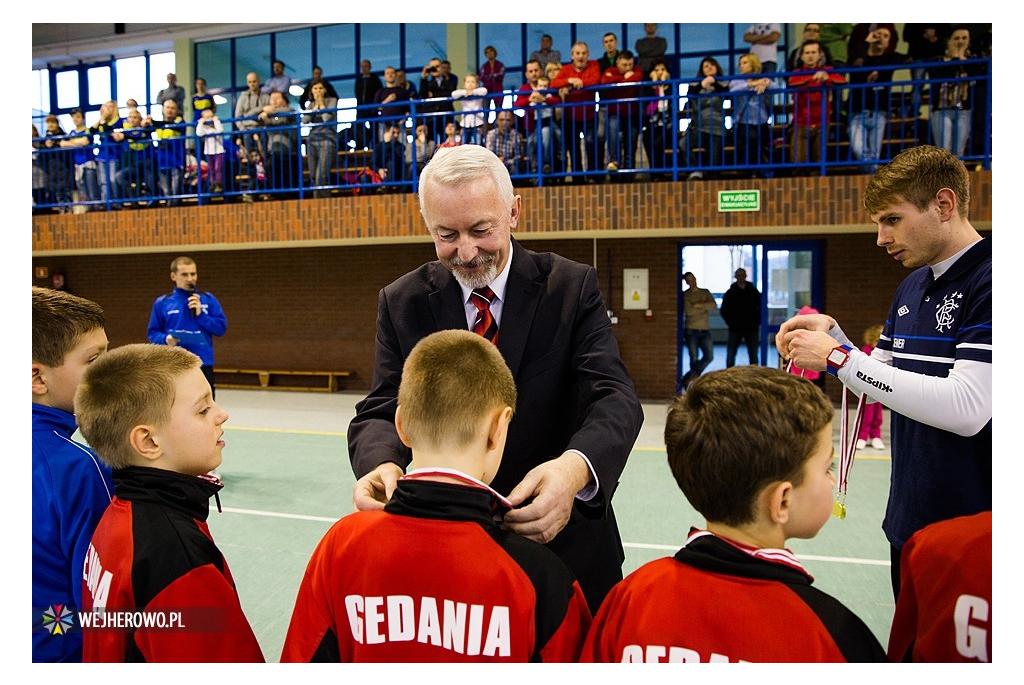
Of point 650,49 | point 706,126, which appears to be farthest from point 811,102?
point 650,49

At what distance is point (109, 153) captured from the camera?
10.1m

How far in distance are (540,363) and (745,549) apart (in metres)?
0.71

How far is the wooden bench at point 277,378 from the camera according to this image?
11.1 metres

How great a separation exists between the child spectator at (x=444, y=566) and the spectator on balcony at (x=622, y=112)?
6813 mm

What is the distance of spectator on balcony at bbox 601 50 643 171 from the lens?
25.5 feet

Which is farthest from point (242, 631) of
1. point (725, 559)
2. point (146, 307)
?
point (146, 307)

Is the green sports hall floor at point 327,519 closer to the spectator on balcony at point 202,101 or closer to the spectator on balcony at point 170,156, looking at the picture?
the spectator on balcony at point 170,156

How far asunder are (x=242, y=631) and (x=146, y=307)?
12099 millimetres

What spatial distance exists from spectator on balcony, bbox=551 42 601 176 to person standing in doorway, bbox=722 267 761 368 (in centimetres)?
262

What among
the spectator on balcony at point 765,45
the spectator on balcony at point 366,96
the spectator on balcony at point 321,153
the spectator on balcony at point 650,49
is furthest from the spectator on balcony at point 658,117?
the spectator on balcony at point 321,153

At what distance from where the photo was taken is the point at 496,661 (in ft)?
4.33

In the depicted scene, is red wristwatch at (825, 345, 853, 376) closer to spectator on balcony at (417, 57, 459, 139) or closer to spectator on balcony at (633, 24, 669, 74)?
spectator on balcony at (417, 57, 459, 139)

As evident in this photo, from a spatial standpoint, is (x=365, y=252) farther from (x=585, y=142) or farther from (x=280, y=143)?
(x=585, y=142)

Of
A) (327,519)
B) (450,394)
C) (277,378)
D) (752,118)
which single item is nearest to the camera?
(450,394)
